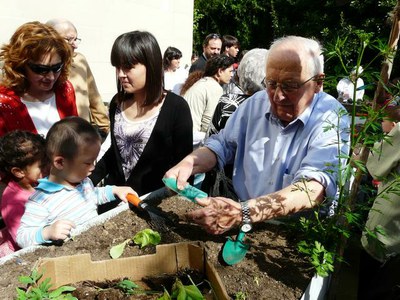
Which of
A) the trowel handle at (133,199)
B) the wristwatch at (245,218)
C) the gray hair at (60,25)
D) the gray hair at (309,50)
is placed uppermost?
the gray hair at (309,50)

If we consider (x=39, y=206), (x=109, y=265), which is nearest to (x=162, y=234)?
(x=109, y=265)

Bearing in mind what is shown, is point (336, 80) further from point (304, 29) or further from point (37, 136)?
point (304, 29)

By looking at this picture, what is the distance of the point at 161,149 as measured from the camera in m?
2.87

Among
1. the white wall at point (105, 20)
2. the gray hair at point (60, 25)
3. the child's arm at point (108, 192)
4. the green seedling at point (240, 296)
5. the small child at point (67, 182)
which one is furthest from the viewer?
the white wall at point (105, 20)

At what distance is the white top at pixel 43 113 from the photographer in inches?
116

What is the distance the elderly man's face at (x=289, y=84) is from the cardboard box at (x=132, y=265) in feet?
2.70

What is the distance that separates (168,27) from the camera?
412 inches

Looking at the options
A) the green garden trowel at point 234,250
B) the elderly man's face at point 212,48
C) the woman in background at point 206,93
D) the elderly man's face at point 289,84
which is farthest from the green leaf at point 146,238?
the elderly man's face at point 212,48

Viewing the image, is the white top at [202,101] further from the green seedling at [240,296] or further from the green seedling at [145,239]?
the green seedling at [240,296]

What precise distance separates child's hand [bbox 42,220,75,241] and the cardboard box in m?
0.28

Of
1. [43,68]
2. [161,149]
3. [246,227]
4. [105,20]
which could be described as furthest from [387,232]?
[105,20]

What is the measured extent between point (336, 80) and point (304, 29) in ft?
53.3

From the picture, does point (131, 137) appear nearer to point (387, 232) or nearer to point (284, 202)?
point (284, 202)

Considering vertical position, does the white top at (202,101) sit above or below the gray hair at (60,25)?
below
